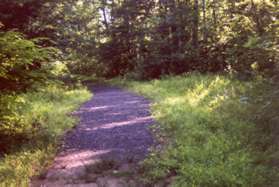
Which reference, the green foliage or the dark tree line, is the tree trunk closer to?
the dark tree line

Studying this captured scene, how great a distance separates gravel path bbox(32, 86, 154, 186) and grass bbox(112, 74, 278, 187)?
19.4 inches

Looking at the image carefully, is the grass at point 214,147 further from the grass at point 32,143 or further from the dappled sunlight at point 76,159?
the grass at point 32,143

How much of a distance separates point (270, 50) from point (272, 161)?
109 inches

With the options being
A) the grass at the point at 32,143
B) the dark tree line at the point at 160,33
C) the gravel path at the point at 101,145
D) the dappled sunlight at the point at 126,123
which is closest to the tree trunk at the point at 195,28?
the dark tree line at the point at 160,33

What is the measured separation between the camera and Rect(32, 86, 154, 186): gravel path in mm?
7136

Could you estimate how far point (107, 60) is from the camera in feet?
125

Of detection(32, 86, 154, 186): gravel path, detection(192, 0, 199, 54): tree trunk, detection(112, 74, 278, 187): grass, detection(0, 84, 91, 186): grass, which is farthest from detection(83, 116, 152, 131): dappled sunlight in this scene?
detection(192, 0, 199, 54): tree trunk

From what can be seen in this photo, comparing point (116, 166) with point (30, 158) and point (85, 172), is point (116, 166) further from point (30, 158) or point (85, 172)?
point (30, 158)

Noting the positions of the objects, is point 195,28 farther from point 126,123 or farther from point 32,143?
point 32,143

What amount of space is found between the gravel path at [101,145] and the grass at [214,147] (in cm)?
49

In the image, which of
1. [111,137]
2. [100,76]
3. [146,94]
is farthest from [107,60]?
[111,137]

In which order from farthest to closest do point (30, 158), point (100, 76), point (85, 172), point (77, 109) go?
point (100, 76) → point (77, 109) → point (30, 158) → point (85, 172)

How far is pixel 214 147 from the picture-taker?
7.34 m

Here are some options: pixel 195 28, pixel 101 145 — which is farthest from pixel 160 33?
pixel 101 145
